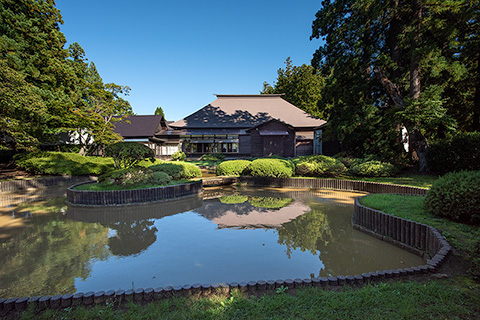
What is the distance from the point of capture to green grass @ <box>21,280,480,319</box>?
279 centimetres

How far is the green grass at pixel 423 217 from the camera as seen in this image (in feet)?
15.3

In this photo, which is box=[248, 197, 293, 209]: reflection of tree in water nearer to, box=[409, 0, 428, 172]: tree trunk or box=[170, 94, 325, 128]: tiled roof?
box=[409, 0, 428, 172]: tree trunk

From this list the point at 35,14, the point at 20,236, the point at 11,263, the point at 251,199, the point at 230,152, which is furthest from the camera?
the point at 230,152

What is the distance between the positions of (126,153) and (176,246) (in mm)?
7886

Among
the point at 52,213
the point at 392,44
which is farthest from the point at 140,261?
the point at 392,44

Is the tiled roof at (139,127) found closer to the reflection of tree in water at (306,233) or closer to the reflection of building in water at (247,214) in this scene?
the reflection of building in water at (247,214)

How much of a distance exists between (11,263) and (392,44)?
74.7ft

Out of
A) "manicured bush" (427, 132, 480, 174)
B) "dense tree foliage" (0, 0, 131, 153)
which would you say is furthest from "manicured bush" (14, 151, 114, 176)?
"manicured bush" (427, 132, 480, 174)

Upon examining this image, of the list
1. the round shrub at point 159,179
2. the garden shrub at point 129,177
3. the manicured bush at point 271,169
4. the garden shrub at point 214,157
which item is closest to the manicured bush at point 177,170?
the round shrub at point 159,179

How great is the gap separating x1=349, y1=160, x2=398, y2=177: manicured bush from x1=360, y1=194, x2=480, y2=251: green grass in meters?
6.25

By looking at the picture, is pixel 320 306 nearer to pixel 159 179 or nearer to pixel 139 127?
pixel 159 179

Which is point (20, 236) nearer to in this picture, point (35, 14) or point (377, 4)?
point (377, 4)

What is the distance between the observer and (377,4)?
541 inches

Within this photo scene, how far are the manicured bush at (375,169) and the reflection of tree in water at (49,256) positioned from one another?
46.7ft
